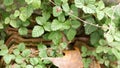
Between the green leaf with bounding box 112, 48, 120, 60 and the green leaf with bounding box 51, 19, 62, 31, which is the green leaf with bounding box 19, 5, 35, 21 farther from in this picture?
the green leaf with bounding box 112, 48, 120, 60

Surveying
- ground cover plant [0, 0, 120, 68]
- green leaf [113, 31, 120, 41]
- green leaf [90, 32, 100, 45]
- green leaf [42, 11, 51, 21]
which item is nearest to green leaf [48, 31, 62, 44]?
ground cover plant [0, 0, 120, 68]

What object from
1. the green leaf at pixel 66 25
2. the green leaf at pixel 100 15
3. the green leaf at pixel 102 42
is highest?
the green leaf at pixel 100 15

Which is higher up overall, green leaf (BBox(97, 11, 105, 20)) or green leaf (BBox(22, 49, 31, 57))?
green leaf (BBox(97, 11, 105, 20))

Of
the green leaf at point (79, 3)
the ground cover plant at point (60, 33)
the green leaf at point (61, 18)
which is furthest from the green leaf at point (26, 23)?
the green leaf at point (79, 3)

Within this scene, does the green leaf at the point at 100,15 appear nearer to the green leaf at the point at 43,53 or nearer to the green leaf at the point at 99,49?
the green leaf at the point at 99,49

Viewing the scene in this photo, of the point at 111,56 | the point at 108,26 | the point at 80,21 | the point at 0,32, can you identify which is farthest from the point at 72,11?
the point at 0,32

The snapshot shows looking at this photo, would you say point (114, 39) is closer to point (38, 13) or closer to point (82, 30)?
point (82, 30)

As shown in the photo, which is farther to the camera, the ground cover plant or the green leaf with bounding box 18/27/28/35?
the green leaf with bounding box 18/27/28/35
